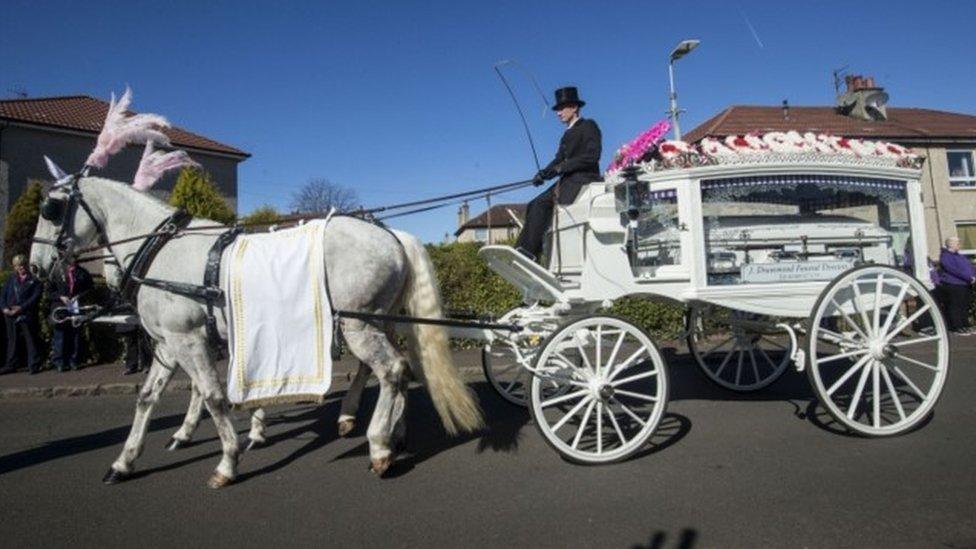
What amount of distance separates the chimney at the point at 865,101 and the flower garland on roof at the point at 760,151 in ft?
80.2

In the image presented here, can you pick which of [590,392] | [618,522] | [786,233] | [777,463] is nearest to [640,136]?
[786,233]

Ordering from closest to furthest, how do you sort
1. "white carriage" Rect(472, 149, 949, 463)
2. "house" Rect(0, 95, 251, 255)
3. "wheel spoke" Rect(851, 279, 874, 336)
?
"white carriage" Rect(472, 149, 949, 463), "wheel spoke" Rect(851, 279, 874, 336), "house" Rect(0, 95, 251, 255)

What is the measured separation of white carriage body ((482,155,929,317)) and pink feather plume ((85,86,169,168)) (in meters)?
2.52

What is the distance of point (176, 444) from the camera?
475 centimetres

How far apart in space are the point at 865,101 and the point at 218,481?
28757mm

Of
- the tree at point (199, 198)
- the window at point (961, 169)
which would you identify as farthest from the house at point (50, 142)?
the window at point (961, 169)

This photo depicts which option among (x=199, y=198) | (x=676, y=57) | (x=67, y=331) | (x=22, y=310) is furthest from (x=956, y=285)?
(x=199, y=198)

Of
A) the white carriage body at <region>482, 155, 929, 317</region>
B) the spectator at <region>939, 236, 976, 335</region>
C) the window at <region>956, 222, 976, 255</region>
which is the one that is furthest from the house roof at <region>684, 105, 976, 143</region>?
the white carriage body at <region>482, 155, 929, 317</region>

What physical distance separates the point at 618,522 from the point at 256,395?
2233 millimetres

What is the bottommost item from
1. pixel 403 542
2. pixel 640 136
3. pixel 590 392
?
pixel 403 542

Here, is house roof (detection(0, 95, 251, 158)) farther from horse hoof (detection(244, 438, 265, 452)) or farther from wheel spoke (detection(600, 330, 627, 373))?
wheel spoke (detection(600, 330, 627, 373))

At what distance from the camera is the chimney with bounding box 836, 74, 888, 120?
25.0 m

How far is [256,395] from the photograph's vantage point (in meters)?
3.70

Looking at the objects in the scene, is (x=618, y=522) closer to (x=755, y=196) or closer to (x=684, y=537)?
(x=684, y=537)
